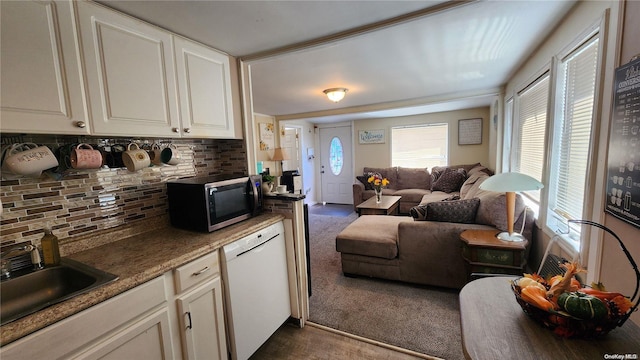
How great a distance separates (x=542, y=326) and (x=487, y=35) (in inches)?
75.6

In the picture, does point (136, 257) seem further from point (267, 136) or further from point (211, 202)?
point (267, 136)


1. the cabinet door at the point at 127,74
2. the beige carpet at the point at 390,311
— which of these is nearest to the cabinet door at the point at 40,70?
the cabinet door at the point at 127,74

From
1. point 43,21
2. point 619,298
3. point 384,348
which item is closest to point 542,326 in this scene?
point 619,298

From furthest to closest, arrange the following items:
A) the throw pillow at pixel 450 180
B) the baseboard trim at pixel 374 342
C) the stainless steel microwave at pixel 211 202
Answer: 1. the throw pillow at pixel 450 180
2. the baseboard trim at pixel 374 342
3. the stainless steel microwave at pixel 211 202

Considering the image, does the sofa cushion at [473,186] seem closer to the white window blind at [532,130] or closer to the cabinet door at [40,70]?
the white window blind at [532,130]

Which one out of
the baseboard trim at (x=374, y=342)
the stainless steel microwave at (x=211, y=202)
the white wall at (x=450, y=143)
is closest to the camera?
the stainless steel microwave at (x=211, y=202)

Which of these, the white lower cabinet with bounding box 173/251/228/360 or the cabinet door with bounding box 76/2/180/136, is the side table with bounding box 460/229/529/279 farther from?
the cabinet door with bounding box 76/2/180/136

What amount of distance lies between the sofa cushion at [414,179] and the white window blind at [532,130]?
83.4 inches

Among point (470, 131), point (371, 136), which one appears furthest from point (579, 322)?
point (371, 136)

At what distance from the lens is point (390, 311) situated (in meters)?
2.13

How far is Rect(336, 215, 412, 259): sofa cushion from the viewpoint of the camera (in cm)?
248

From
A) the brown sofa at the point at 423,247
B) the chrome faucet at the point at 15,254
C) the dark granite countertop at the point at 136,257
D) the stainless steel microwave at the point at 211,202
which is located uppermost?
the stainless steel microwave at the point at 211,202

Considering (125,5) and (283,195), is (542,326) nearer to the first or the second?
(283,195)

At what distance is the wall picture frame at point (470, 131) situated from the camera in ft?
16.6
